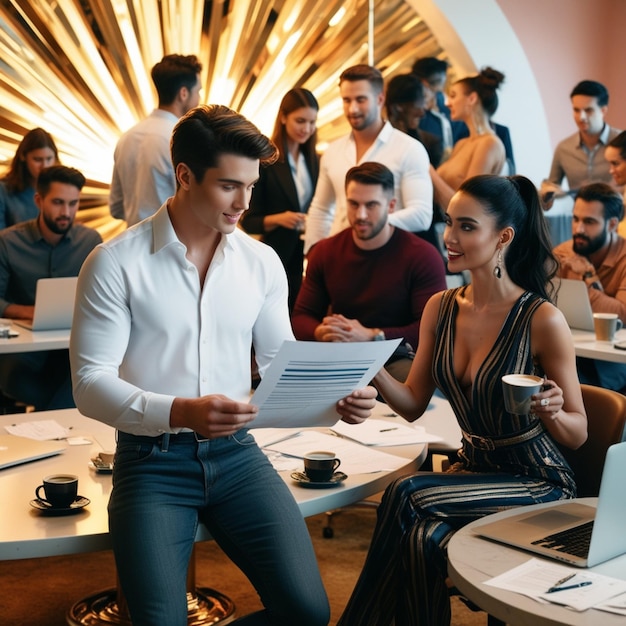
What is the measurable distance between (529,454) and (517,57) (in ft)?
17.1

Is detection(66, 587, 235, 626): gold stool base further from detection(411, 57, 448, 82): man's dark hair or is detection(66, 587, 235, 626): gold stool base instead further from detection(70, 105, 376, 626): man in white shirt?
detection(411, 57, 448, 82): man's dark hair

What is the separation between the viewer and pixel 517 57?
6.93 m

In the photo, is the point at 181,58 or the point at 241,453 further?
the point at 181,58

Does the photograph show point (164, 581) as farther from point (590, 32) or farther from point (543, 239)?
point (590, 32)

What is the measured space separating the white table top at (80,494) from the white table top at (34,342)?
868 mm

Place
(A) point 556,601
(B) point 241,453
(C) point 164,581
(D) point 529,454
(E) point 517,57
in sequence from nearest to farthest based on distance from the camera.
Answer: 1. (A) point 556,601
2. (C) point 164,581
3. (B) point 241,453
4. (D) point 529,454
5. (E) point 517,57

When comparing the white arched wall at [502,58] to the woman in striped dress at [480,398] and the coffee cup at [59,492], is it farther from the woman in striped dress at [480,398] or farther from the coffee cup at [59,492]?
the coffee cup at [59,492]

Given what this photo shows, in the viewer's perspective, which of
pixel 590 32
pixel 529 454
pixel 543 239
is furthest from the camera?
pixel 590 32

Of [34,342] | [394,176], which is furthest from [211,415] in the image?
[394,176]

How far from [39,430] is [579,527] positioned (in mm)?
1371

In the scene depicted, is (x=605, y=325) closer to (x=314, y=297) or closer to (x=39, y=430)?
(x=314, y=297)

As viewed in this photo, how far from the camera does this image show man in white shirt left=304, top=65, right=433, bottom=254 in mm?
4324

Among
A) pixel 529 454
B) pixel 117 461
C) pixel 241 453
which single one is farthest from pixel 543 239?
pixel 117 461

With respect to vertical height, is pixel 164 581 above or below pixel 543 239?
below
